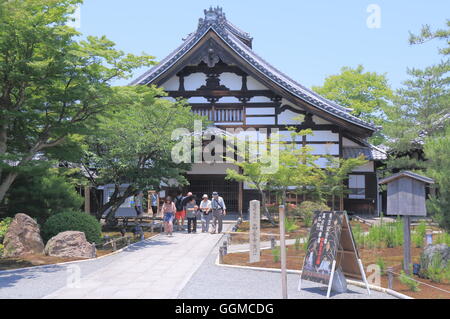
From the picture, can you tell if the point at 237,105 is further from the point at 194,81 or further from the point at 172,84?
the point at 172,84

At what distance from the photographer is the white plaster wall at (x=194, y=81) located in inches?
974

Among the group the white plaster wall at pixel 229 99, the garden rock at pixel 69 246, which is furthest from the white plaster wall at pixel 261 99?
the garden rock at pixel 69 246

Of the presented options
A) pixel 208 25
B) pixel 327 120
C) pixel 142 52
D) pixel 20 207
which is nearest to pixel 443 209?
pixel 142 52

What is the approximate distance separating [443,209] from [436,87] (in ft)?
48.1

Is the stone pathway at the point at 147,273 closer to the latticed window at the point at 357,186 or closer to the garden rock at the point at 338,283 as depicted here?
the garden rock at the point at 338,283

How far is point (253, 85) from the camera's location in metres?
24.3

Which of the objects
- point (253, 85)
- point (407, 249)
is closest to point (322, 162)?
point (253, 85)

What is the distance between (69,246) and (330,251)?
7.21 metres

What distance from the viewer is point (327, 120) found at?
23.2 meters

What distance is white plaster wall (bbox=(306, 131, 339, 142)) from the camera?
77.0ft

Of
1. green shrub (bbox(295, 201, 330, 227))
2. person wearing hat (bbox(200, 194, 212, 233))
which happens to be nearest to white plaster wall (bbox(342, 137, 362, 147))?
green shrub (bbox(295, 201, 330, 227))

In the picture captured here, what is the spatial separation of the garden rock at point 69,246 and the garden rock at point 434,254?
819 cm

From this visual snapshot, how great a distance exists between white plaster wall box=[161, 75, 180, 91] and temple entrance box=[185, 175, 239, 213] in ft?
16.4

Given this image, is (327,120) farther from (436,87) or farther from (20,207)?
(20,207)
